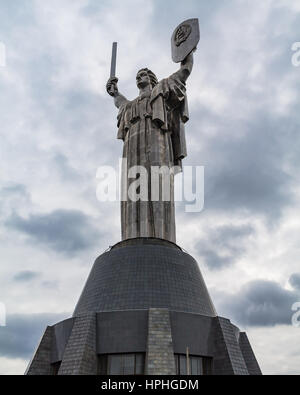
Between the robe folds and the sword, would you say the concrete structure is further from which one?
the sword

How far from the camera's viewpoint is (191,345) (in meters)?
12.0

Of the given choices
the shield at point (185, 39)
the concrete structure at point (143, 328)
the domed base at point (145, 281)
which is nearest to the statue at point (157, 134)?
the shield at point (185, 39)

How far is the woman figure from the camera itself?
16.2 metres

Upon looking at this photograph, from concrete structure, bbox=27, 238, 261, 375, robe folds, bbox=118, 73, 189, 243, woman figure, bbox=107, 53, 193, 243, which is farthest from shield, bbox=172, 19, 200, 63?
concrete structure, bbox=27, 238, 261, 375

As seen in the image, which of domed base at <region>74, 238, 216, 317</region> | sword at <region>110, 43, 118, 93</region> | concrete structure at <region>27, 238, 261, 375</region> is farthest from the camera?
sword at <region>110, 43, 118, 93</region>

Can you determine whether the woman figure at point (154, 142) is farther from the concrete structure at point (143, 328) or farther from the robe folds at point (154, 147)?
the concrete structure at point (143, 328)

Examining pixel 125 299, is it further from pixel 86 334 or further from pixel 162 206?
pixel 162 206

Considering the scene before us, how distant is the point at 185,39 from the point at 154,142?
4667mm

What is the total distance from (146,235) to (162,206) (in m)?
1.31

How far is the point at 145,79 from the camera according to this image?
1875 cm

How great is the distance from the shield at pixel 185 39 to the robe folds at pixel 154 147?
3.42 ft

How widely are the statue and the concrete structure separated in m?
2.00
